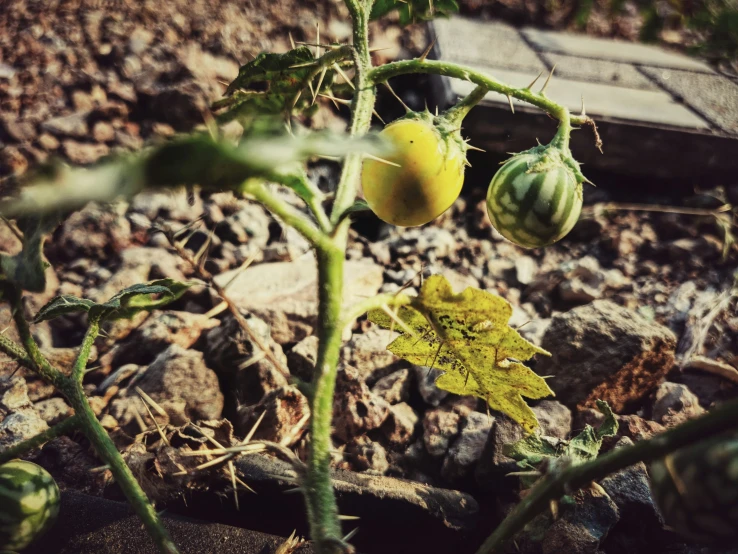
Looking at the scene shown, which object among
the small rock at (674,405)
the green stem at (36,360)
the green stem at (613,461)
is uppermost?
the green stem at (613,461)

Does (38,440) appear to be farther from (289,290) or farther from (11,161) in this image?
(11,161)

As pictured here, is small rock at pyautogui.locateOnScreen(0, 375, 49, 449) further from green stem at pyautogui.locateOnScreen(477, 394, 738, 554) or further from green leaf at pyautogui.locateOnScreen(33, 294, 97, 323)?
green stem at pyautogui.locateOnScreen(477, 394, 738, 554)

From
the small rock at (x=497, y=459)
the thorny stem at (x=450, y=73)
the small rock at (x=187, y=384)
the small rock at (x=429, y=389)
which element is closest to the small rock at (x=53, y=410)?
the small rock at (x=187, y=384)

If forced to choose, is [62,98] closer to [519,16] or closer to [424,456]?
[424,456]

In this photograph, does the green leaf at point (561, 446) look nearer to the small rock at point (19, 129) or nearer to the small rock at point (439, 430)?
the small rock at point (439, 430)

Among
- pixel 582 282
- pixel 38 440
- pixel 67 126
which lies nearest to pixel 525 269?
pixel 582 282

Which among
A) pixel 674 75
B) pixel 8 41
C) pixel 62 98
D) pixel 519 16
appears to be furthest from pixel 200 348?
pixel 519 16
